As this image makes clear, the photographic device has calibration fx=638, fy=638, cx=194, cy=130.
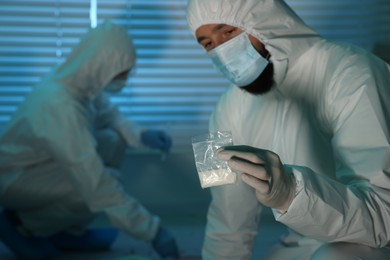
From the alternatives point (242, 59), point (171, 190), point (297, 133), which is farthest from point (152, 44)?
point (297, 133)

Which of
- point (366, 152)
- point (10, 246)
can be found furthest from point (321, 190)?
point (10, 246)

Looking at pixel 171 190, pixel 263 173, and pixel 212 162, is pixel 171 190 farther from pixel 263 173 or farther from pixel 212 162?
pixel 263 173

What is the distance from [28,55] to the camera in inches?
111

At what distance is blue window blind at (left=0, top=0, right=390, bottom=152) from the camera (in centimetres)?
281

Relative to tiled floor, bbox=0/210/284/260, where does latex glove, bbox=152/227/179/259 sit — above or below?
above

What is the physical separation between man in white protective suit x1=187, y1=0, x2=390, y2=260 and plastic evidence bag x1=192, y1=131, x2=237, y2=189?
0.08m

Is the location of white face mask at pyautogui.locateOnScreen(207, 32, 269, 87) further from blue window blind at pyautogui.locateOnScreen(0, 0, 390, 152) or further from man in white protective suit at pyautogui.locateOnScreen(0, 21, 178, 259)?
blue window blind at pyautogui.locateOnScreen(0, 0, 390, 152)

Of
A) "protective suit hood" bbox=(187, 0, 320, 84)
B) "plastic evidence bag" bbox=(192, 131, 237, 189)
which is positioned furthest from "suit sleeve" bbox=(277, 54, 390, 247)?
"protective suit hood" bbox=(187, 0, 320, 84)

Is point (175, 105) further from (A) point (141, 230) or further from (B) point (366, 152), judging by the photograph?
(B) point (366, 152)

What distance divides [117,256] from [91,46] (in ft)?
2.71

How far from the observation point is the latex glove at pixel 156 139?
2.78 meters

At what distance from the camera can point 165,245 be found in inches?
94.0

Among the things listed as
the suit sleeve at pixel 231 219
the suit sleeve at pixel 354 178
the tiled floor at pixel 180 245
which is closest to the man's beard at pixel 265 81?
the suit sleeve at pixel 231 219

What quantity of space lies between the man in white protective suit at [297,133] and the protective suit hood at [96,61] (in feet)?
2.26
